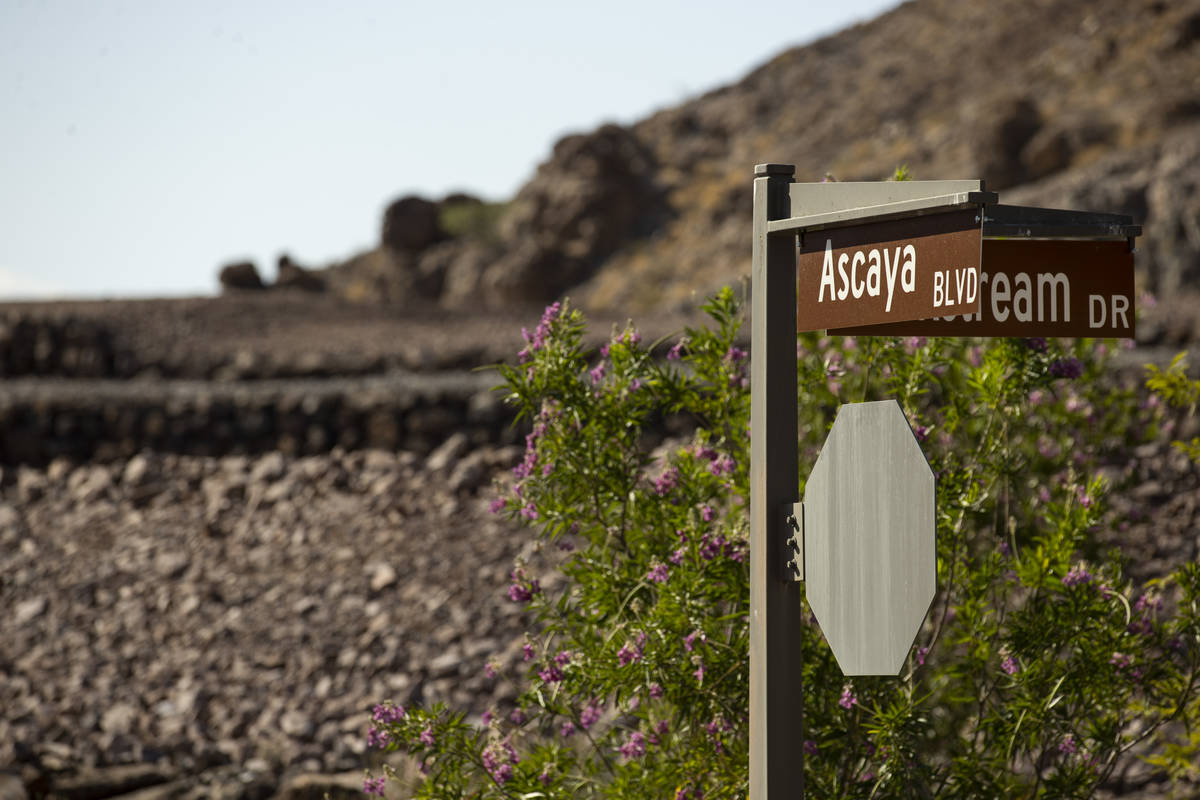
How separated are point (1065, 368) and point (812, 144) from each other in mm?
26436

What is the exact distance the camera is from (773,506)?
2686mm

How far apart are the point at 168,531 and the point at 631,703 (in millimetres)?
6679

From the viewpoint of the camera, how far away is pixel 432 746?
369 cm

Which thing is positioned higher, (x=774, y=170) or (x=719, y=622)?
(x=774, y=170)

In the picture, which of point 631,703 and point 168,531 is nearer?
point 631,703

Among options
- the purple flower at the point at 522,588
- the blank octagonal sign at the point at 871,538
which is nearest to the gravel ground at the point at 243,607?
the purple flower at the point at 522,588

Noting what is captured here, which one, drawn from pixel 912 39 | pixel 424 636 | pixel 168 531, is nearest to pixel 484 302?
pixel 912 39

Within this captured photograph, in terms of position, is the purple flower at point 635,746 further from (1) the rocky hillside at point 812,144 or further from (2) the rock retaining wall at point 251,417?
(1) the rocky hillside at point 812,144

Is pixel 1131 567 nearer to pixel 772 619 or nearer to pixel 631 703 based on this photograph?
pixel 631 703

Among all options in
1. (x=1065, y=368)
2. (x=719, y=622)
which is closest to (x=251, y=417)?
(x=719, y=622)

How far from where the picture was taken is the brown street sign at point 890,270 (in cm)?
241

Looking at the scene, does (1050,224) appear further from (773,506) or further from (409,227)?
(409,227)

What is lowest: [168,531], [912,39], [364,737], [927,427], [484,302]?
[364,737]

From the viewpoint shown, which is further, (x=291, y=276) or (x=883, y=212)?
(x=291, y=276)
